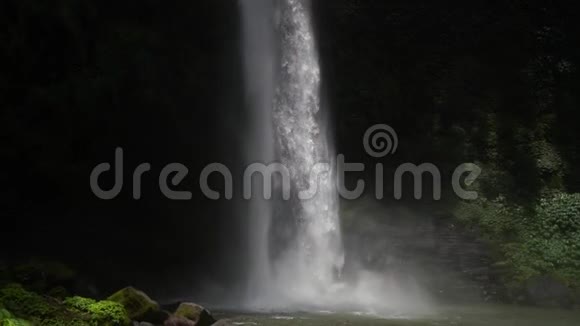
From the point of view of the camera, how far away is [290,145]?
17812 millimetres

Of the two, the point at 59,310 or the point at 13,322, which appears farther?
the point at 59,310

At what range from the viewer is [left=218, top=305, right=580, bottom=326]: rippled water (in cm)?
1061

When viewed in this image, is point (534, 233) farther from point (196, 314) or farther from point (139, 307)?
point (139, 307)

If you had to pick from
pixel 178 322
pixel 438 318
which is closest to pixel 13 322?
pixel 178 322

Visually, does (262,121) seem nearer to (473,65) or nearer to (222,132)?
(222,132)

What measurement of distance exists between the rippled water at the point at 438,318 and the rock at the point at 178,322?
93 centimetres

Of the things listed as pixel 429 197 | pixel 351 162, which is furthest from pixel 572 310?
pixel 351 162

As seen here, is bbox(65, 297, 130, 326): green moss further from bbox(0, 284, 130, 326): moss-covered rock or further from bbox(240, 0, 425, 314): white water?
bbox(240, 0, 425, 314): white water

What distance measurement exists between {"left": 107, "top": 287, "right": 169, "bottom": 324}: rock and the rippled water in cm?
136

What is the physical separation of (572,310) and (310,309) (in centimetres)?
619

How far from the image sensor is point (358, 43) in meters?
21.1

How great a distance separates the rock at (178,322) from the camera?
372 inches

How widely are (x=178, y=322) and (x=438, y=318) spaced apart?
497cm

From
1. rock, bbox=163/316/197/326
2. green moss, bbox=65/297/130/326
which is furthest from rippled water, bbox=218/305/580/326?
green moss, bbox=65/297/130/326
